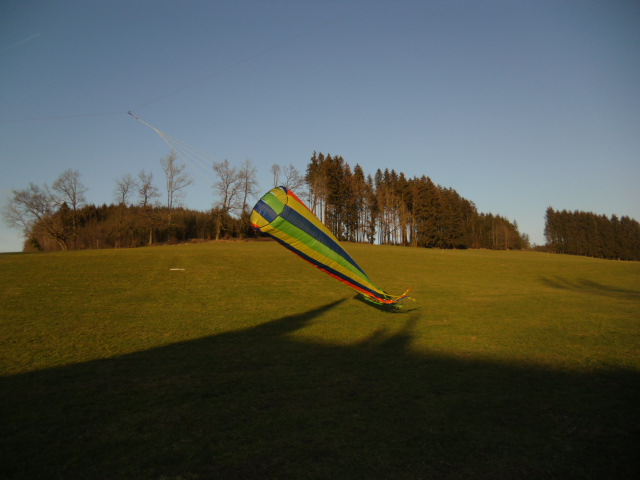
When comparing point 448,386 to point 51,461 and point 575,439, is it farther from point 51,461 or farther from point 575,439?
point 51,461

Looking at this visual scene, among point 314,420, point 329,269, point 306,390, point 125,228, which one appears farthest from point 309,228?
point 125,228

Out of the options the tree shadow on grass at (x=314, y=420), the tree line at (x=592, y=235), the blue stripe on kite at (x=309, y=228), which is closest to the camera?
the tree shadow on grass at (x=314, y=420)

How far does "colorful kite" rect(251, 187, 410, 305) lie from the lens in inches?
263

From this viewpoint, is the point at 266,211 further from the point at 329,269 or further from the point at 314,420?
the point at 314,420

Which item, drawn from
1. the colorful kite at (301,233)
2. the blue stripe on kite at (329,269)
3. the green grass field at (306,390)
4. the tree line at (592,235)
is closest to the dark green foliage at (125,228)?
the green grass field at (306,390)

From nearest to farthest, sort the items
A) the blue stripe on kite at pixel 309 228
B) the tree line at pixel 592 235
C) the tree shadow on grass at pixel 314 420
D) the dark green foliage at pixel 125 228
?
the tree shadow on grass at pixel 314 420
the blue stripe on kite at pixel 309 228
the dark green foliage at pixel 125 228
the tree line at pixel 592 235

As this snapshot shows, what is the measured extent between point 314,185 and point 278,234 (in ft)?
187

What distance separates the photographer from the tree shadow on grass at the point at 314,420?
10.5 feet

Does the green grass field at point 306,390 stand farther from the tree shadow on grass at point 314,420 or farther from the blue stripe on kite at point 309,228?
the blue stripe on kite at point 309,228

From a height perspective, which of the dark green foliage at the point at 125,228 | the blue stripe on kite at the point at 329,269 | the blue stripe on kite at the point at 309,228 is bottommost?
the blue stripe on kite at the point at 329,269

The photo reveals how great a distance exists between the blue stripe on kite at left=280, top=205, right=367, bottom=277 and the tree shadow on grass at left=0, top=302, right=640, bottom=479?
249 centimetres

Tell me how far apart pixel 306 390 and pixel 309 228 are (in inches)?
132

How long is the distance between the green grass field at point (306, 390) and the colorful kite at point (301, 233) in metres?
1.54

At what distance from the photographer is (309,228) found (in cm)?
743
